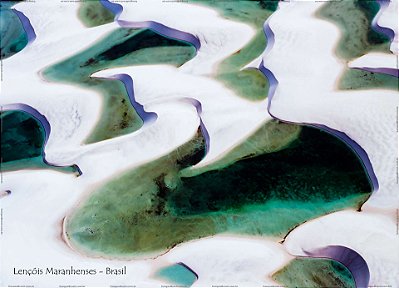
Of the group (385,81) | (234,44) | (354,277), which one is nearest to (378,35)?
(385,81)

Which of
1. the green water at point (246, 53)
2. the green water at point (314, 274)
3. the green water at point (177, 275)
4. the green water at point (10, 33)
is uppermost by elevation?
the green water at point (246, 53)

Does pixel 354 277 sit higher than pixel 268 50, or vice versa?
pixel 268 50

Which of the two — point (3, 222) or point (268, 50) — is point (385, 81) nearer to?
point (268, 50)

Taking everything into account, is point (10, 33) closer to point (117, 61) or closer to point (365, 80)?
point (117, 61)

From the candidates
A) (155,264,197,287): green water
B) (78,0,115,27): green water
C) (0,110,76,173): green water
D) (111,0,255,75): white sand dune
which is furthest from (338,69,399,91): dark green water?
(78,0,115,27): green water

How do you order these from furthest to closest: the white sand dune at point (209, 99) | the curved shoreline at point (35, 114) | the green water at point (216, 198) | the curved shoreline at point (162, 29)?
1. the curved shoreline at point (162, 29)
2. the curved shoreline at point (35, 114)
3. the white sand dune at point (209, 99)
4. the green water at point (216, 198)

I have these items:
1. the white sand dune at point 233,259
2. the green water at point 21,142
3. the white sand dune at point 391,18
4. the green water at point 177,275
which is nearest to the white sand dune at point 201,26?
the white sand dune at point 391,18

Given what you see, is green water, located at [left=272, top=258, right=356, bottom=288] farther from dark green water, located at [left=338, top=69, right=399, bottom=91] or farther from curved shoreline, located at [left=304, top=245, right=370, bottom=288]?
dark green water, located at [left=338, top=69, right=399, bottom=91]

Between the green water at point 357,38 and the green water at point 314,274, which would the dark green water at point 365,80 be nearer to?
the green water at point 357,38
